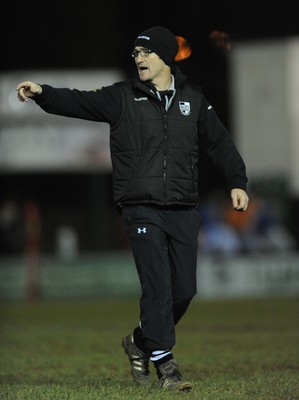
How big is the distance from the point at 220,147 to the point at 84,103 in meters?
0.97

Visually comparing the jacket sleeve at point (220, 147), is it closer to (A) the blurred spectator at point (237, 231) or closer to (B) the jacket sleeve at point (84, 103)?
(B) the jacket sleeve at point (84, 103)

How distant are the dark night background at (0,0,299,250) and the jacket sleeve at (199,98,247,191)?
50.0ft

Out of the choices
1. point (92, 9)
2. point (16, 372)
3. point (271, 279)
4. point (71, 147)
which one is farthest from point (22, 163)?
point (16, 372)

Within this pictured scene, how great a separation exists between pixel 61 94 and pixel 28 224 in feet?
43.1

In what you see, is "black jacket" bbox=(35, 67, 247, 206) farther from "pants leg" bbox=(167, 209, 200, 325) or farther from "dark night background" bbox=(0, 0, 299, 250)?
"dark night background" bbox=(0, 0, 299, 250)

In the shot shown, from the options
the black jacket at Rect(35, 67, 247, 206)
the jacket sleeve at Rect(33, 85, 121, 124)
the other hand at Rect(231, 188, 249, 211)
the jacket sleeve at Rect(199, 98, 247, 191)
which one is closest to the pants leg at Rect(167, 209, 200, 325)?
the black jacket at Rect(35, 67, 247, 206)

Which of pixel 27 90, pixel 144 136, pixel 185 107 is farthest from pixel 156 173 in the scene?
pixel 27 90

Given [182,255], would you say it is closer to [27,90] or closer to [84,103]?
[84,103]

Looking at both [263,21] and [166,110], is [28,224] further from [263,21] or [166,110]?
[166,110]

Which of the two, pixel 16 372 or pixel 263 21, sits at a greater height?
pixel 263 21

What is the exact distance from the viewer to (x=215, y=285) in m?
19.8

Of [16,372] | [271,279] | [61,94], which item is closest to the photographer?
[61,94]

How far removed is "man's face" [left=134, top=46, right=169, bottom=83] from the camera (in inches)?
305

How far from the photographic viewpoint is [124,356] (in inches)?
407
